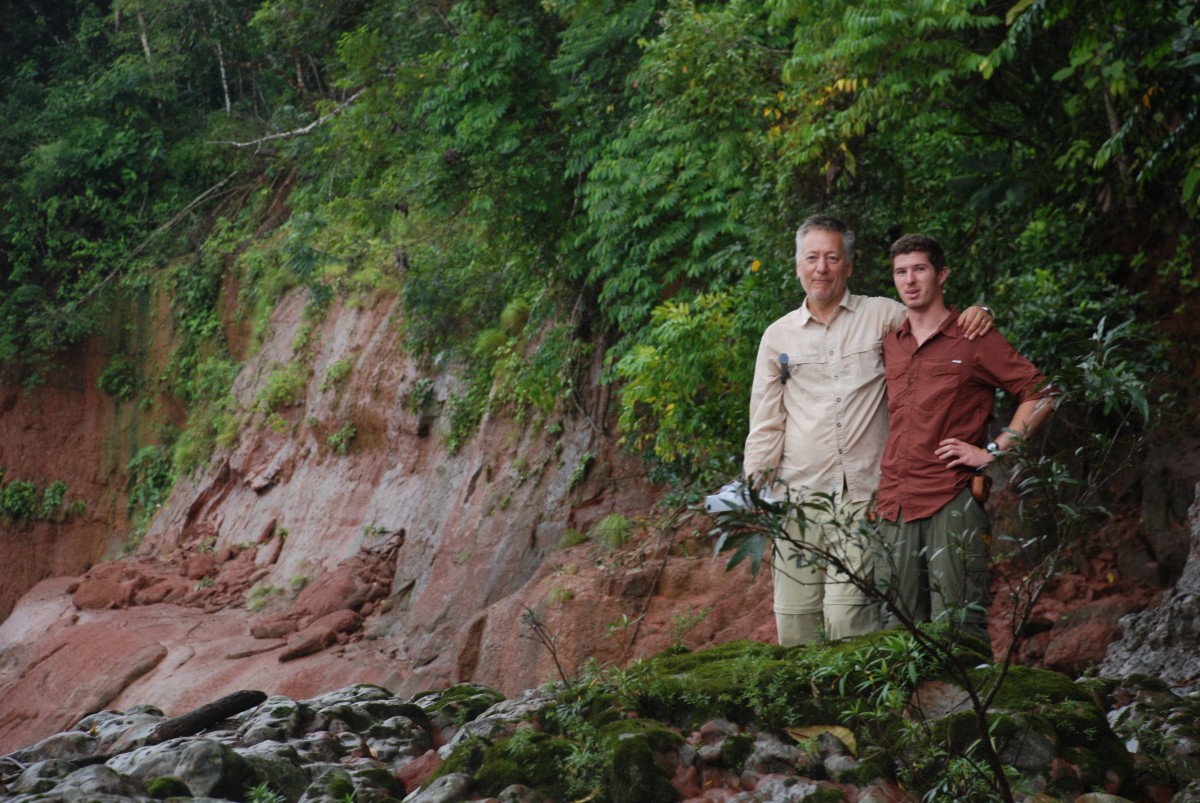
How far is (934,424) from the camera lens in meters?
4.31

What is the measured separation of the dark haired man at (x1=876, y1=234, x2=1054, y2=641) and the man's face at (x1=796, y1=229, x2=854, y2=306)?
0.68 feet

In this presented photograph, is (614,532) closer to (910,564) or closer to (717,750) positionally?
(910,564)

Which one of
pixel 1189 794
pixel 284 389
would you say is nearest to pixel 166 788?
pixel 1189 794

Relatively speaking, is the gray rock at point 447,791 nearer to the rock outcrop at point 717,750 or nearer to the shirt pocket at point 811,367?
the rock outcrop at point 717,750

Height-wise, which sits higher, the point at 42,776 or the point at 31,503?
the point at 31,503

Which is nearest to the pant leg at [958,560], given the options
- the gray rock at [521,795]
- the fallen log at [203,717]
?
the gray rock at [521,795]

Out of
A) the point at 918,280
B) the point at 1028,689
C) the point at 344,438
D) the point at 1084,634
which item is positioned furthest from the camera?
the point at 344,438

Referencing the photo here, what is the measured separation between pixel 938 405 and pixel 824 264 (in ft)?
2.25

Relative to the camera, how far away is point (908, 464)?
4.36 meters

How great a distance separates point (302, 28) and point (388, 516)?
23.0 feet

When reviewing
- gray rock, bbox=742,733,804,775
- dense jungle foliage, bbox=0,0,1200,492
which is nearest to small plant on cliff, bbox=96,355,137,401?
dense jungle foliage, bbox=0,0,1200,492

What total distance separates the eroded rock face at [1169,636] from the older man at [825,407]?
2.30m

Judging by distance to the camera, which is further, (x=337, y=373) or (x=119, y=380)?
(x=119, y=380)

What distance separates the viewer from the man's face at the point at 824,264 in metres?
4.54
